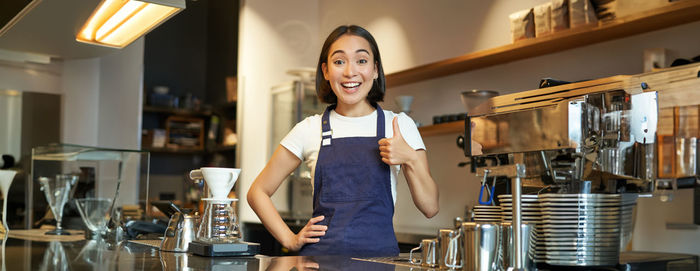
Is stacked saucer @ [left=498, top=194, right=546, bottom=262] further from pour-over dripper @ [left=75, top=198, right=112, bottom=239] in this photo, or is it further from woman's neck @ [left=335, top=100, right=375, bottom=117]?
pour-over dripper @ [left=75, top=198, right=112, bottom=239]

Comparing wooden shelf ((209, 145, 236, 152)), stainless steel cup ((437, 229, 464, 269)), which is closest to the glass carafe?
stainless steel cup ((437, 229, 464, 269))

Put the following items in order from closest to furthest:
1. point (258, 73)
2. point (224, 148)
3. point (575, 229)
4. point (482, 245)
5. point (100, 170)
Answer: point (482, 245) < point (575, 229) < point (100, 170) < point (258, 73) < point (224, 148)

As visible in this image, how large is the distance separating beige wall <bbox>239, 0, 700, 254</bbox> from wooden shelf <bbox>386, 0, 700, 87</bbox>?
0.07 m

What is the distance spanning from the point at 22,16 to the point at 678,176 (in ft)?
8.44

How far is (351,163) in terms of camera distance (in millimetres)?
1811

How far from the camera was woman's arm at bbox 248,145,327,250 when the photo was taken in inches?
69.9

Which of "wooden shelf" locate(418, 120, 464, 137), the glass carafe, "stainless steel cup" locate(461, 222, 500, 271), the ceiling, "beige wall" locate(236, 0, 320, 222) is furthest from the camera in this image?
"beige wall" locate(236, 0, 320, 222)

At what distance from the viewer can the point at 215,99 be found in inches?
276

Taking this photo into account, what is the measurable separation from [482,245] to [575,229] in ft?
0.89

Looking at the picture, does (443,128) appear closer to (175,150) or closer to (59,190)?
(59,190)

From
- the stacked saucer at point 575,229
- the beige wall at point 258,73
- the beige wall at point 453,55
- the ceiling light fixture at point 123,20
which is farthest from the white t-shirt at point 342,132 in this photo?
the beige wall at point 258,73

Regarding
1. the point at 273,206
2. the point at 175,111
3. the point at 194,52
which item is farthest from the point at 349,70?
the point at 194,52

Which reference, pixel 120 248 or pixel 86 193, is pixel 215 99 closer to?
pixel 86 193

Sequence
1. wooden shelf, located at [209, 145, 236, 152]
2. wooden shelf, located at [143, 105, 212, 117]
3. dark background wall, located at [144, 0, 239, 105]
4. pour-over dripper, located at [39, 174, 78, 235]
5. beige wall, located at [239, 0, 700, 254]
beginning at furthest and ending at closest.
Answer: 1. dark background wall, located at [144, 0, 239, 105]
2. wooden shelf, located at [143, 105, 212, 117]
3. wooden shelf, located at [209, 145, 236, 152]
4. pour-over dripper, located at [39, 174, 78, 235]
5. beige wall, located at [239, 0, 700, 254]
